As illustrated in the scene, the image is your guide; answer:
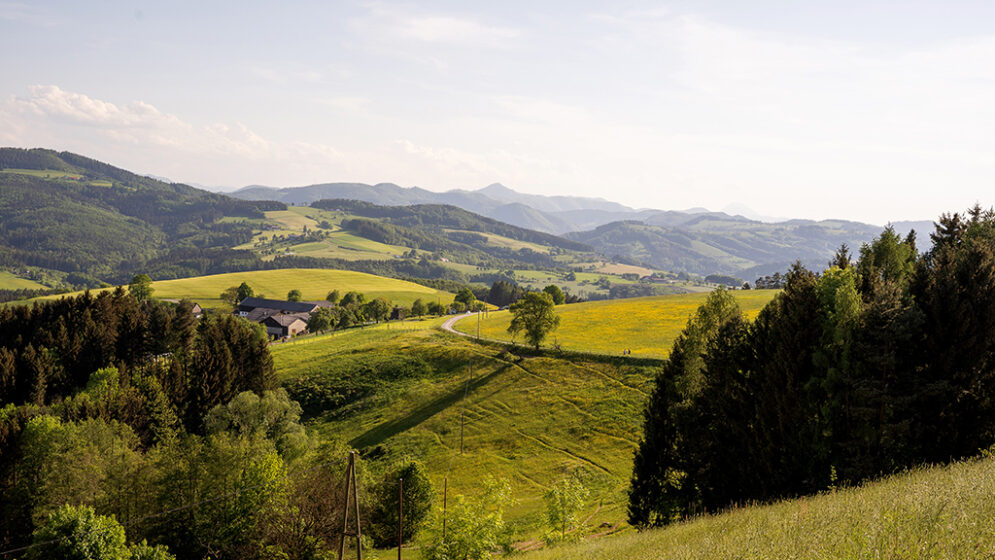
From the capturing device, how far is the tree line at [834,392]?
24.6 meters

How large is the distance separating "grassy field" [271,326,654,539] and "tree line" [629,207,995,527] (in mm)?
10735

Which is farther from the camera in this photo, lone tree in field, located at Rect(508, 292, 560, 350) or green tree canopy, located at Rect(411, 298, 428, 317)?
green tree canopy, located at Rect(411, 298, 428, 317)

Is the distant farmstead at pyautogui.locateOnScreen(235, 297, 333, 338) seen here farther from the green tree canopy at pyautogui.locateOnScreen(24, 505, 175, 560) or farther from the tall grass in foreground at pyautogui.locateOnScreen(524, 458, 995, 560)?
the tall grass in foreground at pyautogui.locateOnScreen(524, 458, 995, 560)

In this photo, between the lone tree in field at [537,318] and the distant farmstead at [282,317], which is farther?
the distant farmstead at [282,317]

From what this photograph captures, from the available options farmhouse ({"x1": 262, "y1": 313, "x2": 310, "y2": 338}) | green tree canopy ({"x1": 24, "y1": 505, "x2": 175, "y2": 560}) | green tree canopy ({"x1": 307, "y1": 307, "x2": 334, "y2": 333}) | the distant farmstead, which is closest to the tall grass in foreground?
green tree canopy ({"x1": 24, "y1": 505, "x2": 175, "y2": 560})

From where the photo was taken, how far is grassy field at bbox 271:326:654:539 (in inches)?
2208

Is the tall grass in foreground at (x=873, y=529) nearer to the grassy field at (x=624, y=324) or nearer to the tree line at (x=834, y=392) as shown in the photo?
the tree line at (x=834, y=392)

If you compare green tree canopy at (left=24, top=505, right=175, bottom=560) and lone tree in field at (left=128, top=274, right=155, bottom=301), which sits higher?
green tree canopy at (left=24, top=505, right=175, bottom=560)

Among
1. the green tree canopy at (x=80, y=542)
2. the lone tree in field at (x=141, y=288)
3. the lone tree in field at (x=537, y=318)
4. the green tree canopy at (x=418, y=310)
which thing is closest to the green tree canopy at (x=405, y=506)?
the green tree canopy at (x=80, y=542)

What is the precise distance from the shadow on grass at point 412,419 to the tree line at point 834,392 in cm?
4339

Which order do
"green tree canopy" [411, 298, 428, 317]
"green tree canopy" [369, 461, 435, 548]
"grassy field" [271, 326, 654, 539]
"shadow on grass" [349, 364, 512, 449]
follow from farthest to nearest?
"green tree canopy" [411, 298, 428, 317] → "shadow on grass" [349, 364, 512, 449] → "grassy field" [271, 326, 654, 539] → "green tree canopy" [369, 461, 435, 548]

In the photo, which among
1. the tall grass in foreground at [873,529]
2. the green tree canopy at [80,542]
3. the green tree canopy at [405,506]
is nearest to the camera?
the tall grass in foreground at [873,529]

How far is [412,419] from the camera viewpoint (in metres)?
74.4

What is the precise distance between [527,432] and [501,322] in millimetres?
57928
